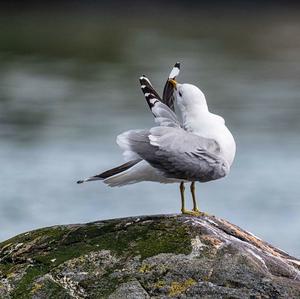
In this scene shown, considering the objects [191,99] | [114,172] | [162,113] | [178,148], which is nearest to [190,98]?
[191,99]

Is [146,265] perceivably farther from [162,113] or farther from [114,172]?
[162,113]

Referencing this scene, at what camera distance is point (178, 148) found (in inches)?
239

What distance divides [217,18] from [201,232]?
3789cm

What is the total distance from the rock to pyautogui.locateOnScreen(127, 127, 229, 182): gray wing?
1.09 feet

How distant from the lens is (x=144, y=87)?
21.7ft

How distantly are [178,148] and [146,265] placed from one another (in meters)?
0.89

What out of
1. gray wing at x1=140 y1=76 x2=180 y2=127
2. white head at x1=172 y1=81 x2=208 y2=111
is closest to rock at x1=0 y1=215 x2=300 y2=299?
gray wing at x1=140 y1=76 x2=180 y2=127

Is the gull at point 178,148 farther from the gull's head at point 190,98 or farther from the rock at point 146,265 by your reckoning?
the rock at point 146,265

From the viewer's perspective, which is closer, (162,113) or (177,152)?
(177,152)

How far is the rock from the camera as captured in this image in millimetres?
5305

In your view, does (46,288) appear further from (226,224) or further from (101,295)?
(226,224)

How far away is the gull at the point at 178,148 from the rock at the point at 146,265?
14.0 inches

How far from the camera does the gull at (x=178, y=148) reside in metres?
6.08

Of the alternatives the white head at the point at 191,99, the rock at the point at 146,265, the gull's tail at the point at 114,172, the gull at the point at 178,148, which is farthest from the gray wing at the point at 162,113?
the rock at the point at 146,265
